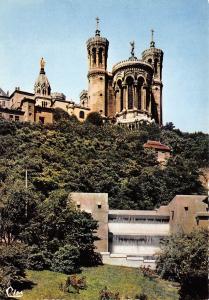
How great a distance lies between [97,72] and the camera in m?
90.8

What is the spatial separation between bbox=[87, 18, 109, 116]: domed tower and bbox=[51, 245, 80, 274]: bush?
5405cm

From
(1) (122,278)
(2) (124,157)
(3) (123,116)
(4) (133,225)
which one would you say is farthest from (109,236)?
(3) (123,116)

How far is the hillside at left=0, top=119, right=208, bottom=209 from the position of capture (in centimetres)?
5291

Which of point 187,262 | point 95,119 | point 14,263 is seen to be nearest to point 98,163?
point 95,119

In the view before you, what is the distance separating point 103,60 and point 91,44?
3420 mm

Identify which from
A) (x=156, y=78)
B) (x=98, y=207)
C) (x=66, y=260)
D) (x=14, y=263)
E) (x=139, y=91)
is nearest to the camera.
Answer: (x=14, y=263)

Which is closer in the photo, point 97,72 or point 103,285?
point 103,285

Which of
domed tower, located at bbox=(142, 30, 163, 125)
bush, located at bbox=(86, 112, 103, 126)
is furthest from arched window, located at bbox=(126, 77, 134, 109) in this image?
domed tower, located at bbox=(142, 30, 163, 125)

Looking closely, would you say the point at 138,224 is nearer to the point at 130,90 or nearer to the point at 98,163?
the point at 98,163

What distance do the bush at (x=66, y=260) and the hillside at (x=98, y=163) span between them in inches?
276

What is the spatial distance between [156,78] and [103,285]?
6873 centimetres

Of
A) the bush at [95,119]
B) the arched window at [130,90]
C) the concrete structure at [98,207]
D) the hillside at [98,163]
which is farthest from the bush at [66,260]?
the arched window at [130,90]

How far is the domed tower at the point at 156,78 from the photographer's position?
9481 cm

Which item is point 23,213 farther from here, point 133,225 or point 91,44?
point 91,44
